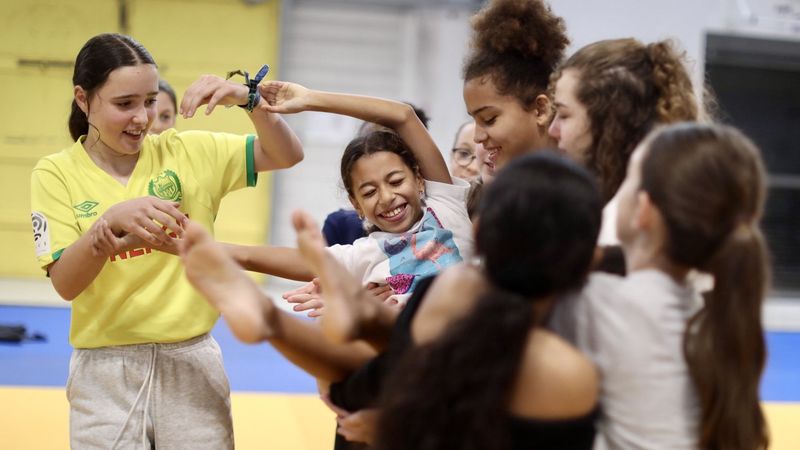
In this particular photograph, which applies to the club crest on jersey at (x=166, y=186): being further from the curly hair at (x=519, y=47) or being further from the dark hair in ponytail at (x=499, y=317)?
the dark hair in ponytail at (x=499, y=317)

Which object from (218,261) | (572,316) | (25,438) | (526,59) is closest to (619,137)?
(572,316)

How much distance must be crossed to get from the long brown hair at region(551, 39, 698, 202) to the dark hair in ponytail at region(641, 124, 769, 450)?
33cm

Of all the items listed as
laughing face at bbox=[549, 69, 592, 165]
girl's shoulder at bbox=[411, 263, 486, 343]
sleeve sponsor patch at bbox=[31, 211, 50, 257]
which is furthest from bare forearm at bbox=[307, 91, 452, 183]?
girl's shoulder at bbox=[411, 263, 486, 343]

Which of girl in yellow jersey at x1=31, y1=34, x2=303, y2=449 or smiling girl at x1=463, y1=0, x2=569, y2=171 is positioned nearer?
girl in yellow jersey at x1=31, y1=34, x2=303, y2=449

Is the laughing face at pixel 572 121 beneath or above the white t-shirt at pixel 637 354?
above

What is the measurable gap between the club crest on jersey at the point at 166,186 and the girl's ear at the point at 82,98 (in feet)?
1.00

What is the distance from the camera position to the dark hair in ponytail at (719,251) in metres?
1.61

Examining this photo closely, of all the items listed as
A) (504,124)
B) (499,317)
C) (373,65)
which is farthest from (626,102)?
(373,65)

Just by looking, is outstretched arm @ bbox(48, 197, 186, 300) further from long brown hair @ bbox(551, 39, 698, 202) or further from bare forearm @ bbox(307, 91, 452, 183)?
long brown hair @ bbox(551, 39, 698, 202)

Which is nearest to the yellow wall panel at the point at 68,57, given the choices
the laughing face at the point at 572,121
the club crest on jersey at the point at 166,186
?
the club crest on jersey at the point at 166,186

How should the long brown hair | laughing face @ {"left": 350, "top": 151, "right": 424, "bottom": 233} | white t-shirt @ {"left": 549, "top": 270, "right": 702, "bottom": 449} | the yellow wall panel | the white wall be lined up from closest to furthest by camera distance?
white t-shirt @ {"left": 549, "top": 270, "right": 702, "bottom": 449} → the long brown hair → laughing face @ {"left": 350, "top": 151, "right": 424, "bottom": 233} → the yellow wall panel → the white wall

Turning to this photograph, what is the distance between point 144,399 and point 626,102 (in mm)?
1542

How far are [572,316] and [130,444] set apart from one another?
139cm

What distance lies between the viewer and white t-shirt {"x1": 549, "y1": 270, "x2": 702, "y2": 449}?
1604 millimetres
